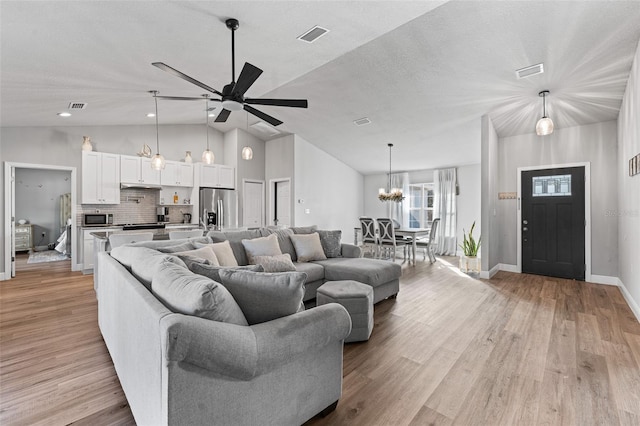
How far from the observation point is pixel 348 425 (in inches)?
68.2

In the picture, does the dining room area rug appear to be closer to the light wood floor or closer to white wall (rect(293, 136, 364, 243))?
the light wood floor

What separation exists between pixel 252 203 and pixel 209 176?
127cm

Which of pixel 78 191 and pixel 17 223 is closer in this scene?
pixel 78 191

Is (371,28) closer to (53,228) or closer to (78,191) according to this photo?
(78,191)

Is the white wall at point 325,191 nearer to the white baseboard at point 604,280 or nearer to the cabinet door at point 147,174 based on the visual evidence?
the cabinet door at point 147,174

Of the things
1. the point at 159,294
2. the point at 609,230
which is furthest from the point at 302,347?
the point at 609,230

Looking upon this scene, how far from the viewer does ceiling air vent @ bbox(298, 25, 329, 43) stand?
2973mm

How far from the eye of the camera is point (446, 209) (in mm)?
8312

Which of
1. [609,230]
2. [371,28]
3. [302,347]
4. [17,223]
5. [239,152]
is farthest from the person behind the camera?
[17,223]

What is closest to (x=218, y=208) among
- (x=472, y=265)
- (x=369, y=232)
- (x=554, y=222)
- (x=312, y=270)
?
(x=369, y=232)

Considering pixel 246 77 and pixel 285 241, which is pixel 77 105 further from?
pixel 285 241

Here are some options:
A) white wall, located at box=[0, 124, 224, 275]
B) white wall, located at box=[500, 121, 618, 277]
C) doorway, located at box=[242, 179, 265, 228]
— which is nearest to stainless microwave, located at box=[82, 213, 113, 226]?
white wall, located at box=[0, 124, 224, 275]

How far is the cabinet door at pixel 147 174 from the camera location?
21.1 ft

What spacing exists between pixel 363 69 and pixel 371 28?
124 cm
